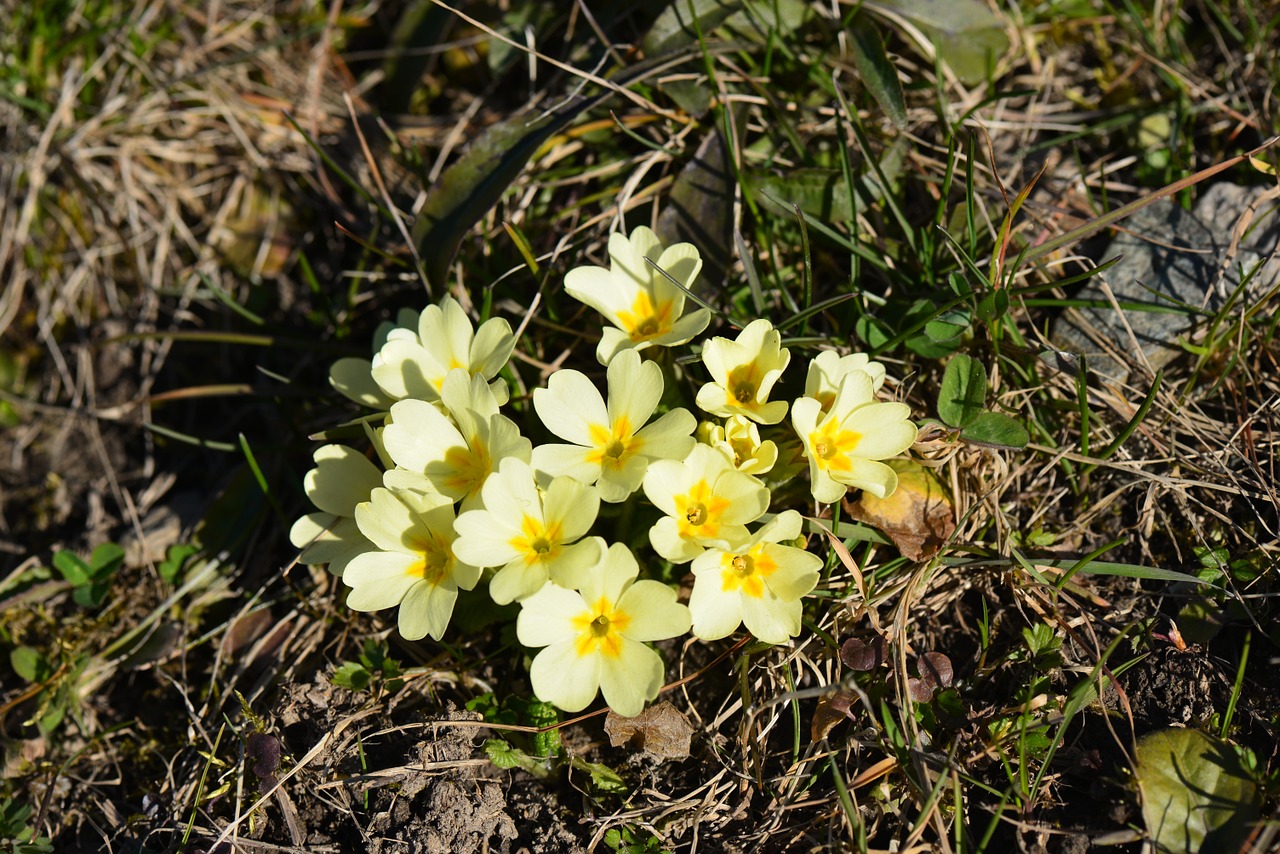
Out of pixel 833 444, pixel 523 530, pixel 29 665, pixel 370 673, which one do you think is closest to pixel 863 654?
pixel 833 444

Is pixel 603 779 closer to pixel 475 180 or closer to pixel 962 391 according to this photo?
pixel 962 391

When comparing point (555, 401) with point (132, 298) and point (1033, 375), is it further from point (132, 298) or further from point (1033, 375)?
point (132, 298)

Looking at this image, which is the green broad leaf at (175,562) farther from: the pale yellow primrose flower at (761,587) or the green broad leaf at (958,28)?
the green broad leaf at (958,28)

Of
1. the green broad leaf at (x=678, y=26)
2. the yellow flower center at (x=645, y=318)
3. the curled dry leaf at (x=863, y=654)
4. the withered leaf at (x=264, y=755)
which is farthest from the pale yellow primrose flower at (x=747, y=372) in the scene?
the withered leaf at (x=264, y=755)

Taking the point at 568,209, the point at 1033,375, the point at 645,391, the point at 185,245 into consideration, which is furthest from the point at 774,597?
the point at 185,245

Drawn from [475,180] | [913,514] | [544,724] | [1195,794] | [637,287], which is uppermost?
[475,180]

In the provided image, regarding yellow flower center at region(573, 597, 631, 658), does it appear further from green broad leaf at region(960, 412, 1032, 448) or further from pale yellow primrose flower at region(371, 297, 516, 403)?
green broad leaf at region(960, 412, 1032, 448)
